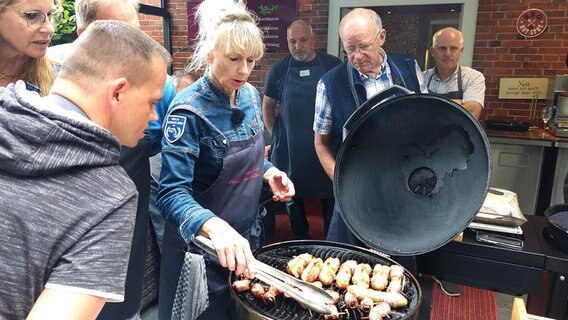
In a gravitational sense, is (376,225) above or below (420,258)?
above

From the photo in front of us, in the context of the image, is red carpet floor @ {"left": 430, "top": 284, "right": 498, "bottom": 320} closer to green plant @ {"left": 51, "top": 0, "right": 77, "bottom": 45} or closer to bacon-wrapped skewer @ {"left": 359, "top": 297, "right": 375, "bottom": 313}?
bacon-wrapped skewer @ {"left": 359, "top": 297, "right": 375, "bottom": 313}

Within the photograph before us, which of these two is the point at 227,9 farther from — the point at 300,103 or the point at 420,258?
the point at 300,103

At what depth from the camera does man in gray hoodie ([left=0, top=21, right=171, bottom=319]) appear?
603 mm

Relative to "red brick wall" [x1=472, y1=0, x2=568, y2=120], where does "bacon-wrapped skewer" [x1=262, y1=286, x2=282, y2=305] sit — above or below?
below

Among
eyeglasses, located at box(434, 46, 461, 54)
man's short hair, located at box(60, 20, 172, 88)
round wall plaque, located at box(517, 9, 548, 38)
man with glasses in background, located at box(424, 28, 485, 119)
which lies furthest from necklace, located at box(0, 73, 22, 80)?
round wall plaque, located at box(517, 9, 548, 38)

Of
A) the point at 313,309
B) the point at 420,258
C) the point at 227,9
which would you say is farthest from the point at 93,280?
the point at 420,258

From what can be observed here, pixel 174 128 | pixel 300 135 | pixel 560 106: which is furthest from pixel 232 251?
pixel 560 106

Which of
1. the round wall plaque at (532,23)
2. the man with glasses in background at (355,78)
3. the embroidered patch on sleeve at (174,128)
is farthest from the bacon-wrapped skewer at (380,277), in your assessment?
the round wall plaque at (532,23)

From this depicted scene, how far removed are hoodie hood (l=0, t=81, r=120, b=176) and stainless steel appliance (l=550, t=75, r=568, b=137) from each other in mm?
4066

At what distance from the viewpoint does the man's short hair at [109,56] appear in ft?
2.36

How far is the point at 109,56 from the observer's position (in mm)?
737

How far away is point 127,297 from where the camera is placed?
1381 mm

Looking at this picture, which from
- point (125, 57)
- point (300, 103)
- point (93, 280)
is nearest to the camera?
point (93, 280)

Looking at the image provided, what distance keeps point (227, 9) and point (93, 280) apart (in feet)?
3.12
